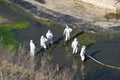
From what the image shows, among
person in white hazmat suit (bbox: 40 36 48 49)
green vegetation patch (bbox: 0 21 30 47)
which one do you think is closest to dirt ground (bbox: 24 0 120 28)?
green vegetation patch (bbox: 0 21 30 47)

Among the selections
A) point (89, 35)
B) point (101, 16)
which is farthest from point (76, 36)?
point (101, 16)

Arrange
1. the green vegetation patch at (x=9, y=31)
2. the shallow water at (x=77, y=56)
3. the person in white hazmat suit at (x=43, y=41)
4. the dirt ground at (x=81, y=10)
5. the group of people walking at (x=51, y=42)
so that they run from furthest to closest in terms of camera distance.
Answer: the dirt ground at (x=81, y=10) < the green vegetation patch at (x=9, y=31) < the person in white hazmat suit at (x=43, y=41) < the group of people walking at (x=51, y=42) < the shallow water at (x=77, y=56)

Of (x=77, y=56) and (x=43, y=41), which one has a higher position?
(x=43, y=41)

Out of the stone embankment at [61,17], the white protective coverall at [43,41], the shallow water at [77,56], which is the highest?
the stone embankment at [61,17]

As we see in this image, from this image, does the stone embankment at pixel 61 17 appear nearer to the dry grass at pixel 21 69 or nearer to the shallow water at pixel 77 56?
the shallow water at pixel 77 56

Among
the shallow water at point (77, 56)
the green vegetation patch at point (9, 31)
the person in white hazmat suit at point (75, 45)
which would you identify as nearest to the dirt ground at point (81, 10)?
the shallow water at point (77, 56)

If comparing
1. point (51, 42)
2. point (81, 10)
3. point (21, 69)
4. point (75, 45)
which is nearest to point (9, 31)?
point (51, 42)

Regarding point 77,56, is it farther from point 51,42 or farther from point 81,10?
point 81,10
